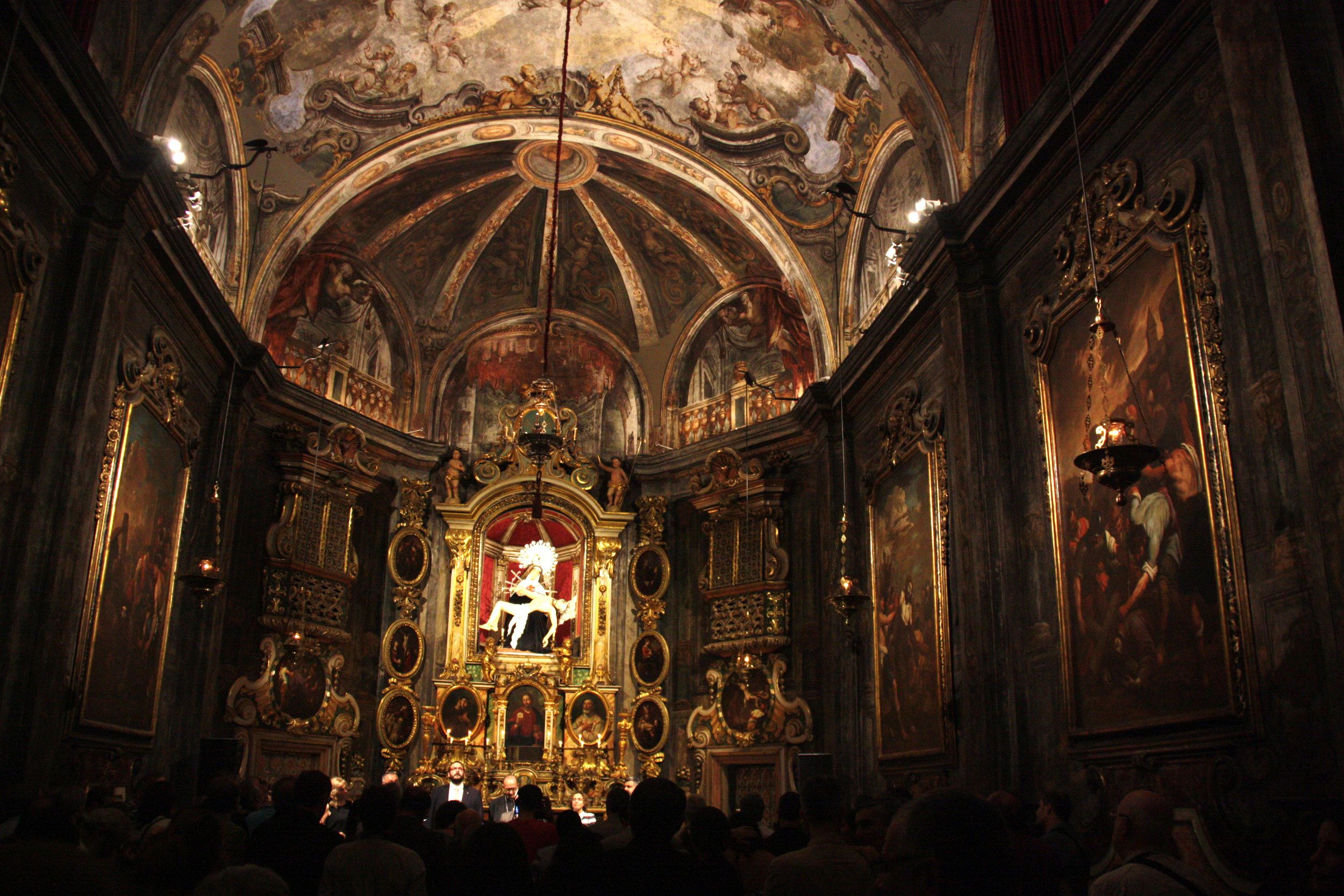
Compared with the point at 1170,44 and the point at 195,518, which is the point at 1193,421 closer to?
→ the point at 1170,44

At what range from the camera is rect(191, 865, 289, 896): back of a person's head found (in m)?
4.09

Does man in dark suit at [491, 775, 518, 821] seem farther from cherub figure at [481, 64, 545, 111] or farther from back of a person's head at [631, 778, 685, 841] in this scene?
back of a person's head at [631, 778, 685, 841]

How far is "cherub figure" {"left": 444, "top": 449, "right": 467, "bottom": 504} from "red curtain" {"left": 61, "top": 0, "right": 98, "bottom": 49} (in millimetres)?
10677

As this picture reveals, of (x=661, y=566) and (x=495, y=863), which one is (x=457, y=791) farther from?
(x=495, y=863)

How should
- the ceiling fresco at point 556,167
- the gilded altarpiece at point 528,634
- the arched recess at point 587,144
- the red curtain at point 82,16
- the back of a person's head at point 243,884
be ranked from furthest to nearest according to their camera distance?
1. the gilded altarpiece at point 528,634
2. the arched recess at point 587,144
3. the ceiling fresco at point 556,167
4. the red curtain at point 82,16
5. the back of a person's head at point 243,884

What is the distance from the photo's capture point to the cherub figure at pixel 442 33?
15.7 meters

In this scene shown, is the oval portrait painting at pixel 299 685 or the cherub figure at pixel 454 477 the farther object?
the cherub figure at pixel 454 477

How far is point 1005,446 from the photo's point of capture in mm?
11008

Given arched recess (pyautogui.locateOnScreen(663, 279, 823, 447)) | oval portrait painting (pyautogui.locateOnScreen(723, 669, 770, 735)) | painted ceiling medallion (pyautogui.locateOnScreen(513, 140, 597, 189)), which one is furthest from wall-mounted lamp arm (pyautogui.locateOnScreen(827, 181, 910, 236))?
oval portrait painting (pyautogui.locateOnScreen(723, 669, 770, 735))

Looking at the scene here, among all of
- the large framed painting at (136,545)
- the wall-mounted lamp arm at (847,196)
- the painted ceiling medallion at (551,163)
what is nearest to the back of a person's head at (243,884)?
the large framed painting at (136,545)

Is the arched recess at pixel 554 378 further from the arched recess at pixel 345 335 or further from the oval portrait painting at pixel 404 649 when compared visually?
the oval portrait painting at pixel 404 649

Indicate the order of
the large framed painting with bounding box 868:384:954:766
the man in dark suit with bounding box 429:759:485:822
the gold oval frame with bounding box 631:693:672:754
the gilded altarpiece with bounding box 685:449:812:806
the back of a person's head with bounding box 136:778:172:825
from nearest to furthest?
the back of a person's head with bounding box 136:778:172:825 → the large framed painting with bounding box 868:384:954:766 → the man in dark suit with bounding box 429:759:485:822 → the gilded altarpiece with bounding box 685:449:812:806 → the gold oval frame with bounding box 631:693:672:754

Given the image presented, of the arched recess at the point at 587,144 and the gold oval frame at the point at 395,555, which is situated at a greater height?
the arched recess at the point at 587,144

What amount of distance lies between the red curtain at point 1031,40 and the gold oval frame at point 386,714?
43.0ft
